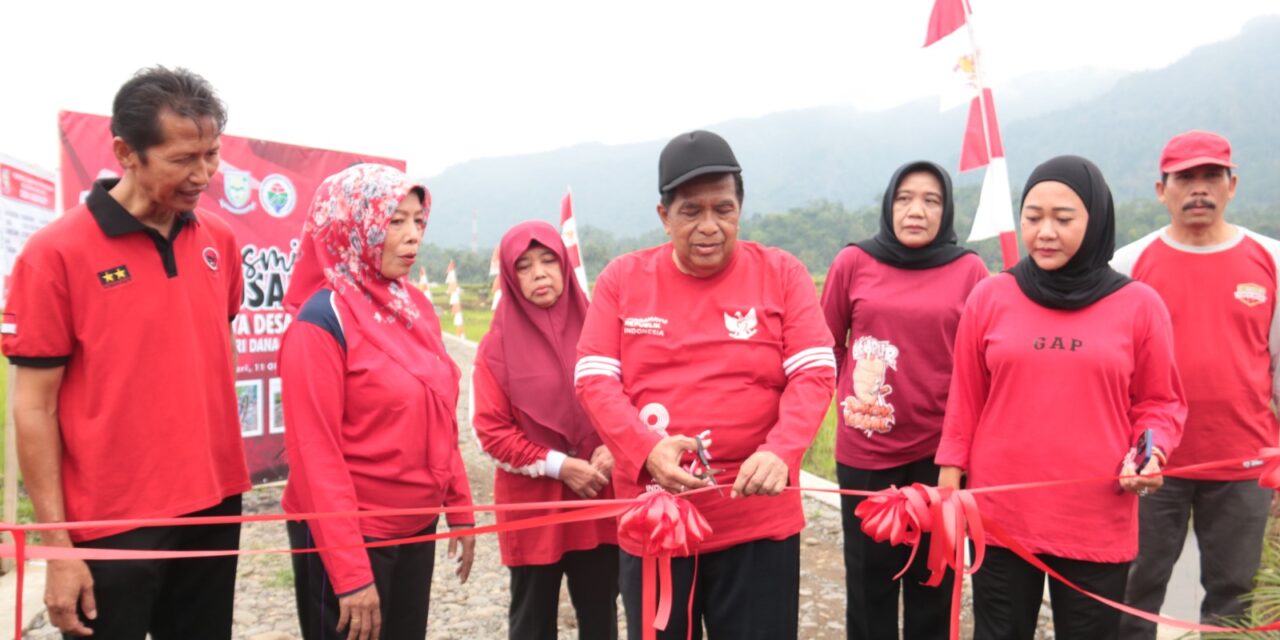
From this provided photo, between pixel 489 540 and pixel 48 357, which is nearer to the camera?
pixel 48 357

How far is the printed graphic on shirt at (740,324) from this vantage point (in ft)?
7.30

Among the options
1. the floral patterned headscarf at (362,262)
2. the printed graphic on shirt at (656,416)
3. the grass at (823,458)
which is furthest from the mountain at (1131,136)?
the printed graphic on shirt at (656,416)

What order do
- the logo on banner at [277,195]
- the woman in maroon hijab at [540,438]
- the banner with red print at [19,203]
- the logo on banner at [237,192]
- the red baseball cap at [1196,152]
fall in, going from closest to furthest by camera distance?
the woman in maroon hijab at [540,438] → the red baseball cap at [1196,152] → the banner with red print at [19,203] → the logo on banner at [237,192] → the logo on banner at [277,195]

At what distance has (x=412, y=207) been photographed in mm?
2451

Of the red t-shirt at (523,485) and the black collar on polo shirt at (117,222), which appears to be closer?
the black collar on polo shirt at (117,222)

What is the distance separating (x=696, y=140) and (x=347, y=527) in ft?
4.33

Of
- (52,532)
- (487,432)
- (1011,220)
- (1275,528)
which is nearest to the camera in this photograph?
(52,532)

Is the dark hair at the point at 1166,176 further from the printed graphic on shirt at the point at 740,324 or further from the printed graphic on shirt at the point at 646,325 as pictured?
the printed graphic on shirt at the point at 646,325

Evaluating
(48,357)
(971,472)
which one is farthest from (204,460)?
(971,472)

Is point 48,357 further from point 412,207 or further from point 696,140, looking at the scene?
point 696,140

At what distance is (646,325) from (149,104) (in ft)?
4.48

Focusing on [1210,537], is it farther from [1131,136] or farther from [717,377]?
[1131,136]

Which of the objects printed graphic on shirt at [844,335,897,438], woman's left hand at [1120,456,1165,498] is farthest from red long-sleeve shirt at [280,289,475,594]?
woman's left hand at [1120,456,1165,498]

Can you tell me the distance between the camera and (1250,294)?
3010 mm
